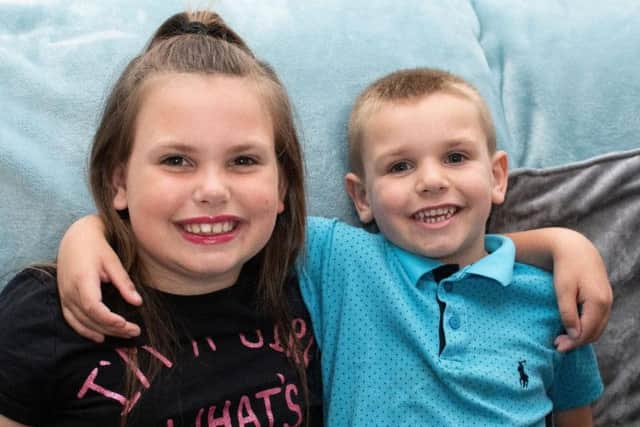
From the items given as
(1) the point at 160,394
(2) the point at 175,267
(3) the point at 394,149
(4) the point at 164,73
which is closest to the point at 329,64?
(3) the point at 394,149

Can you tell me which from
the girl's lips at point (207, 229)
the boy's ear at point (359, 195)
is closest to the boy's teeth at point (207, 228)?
the girl's lips at point (207, 229)

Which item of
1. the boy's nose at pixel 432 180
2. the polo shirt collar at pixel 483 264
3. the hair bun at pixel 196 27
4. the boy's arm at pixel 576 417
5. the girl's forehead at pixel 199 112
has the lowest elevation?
the boy's arm at pixel 576 417

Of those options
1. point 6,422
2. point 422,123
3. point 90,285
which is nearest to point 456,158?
point 422,123

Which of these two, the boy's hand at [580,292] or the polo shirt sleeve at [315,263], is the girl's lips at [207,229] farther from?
the boy's hand at [580,292]

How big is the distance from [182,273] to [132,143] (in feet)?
0.63

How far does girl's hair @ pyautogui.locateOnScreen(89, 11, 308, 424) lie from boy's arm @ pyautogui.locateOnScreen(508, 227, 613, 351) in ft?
1.29

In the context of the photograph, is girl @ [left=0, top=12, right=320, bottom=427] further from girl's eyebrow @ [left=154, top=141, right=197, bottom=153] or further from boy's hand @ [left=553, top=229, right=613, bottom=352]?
boy's hand @ [left=553, top=229, right=613, bottom=352]

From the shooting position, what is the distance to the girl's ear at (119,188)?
1123 mm

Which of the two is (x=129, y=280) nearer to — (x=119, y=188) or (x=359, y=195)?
(x=119, y=188)

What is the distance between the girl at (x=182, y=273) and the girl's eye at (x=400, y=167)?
17cm

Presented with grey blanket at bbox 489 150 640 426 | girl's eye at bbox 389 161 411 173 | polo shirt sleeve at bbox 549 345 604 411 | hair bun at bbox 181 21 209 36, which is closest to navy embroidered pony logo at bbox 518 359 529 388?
polo shirt sleeve at bbox 549 345 604 411

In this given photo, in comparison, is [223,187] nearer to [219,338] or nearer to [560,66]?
[219,338]

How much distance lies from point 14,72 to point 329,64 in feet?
1.68

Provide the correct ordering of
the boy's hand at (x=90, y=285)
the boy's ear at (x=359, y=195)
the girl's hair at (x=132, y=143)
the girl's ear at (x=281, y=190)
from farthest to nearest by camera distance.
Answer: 1. the boy's ear at (x=359, y=195)
2. the girl's ear at (x=281, y=190)
3. the girl's hair at (x=132, y=143)
4. the boy's hand at (x=90, y=285)
